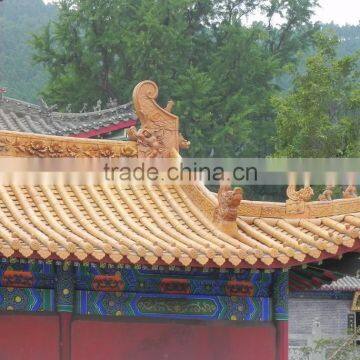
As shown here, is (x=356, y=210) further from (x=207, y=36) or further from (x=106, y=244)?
(x=207, y=36)

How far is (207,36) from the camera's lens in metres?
40.4

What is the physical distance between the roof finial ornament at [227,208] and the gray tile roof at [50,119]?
49.7 ft

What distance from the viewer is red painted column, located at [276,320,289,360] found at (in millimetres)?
11352

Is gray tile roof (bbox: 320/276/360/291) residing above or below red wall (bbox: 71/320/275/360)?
above

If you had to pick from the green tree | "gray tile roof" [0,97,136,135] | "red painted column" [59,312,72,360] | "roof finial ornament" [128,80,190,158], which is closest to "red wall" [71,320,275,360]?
"red painted column" [59,312,72,360]

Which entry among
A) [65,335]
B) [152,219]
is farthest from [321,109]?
[65,335]

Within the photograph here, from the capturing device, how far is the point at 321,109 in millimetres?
30250

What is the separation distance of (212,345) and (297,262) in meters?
1.53

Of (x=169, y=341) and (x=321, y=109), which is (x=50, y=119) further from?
(x=169, y=341)

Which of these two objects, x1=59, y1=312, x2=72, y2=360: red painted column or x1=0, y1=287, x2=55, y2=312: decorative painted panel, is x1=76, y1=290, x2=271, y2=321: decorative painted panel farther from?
x1=0, y1=287, x2=55, y2=312: decorative painted panel

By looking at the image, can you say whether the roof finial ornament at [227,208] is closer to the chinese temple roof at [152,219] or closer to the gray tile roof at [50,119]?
the chinese temple roof at [152,219]

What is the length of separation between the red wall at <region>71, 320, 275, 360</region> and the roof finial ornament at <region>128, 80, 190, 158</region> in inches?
83.7

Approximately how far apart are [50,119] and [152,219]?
52.7ft

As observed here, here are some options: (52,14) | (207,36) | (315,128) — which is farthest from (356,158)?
(52,14)
